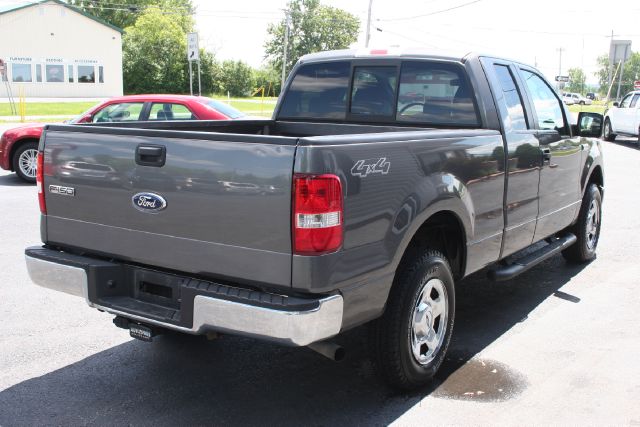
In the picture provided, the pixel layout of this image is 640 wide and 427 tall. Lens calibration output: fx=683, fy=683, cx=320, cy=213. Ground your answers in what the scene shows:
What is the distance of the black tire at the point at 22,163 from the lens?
11.9m

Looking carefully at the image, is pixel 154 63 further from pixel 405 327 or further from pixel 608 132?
pixel 405 327

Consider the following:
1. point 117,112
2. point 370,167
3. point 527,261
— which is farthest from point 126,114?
point 370,167

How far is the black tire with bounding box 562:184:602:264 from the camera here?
6879 millimetres

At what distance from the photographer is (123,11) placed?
8475 centimetres

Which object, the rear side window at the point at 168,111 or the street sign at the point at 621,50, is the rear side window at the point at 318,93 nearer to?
the rear side window at the point at 168,111

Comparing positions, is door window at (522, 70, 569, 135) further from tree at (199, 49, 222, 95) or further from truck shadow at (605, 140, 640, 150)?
tree at (199, 49, 222, 95)

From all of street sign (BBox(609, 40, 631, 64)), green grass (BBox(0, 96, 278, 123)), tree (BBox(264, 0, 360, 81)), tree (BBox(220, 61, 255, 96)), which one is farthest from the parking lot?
tree (BBox(264, 0, 360, 81))

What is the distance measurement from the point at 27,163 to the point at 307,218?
10.3m

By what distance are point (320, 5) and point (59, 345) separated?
10841cm

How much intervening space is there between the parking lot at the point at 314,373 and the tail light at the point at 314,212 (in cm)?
111

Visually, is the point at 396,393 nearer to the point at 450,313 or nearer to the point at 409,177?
the point at 450,313

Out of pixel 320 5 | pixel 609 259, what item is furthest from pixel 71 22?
pixel 320 5

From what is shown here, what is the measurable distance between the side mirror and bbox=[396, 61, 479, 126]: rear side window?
6.78 ft

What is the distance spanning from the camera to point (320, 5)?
107688mm
